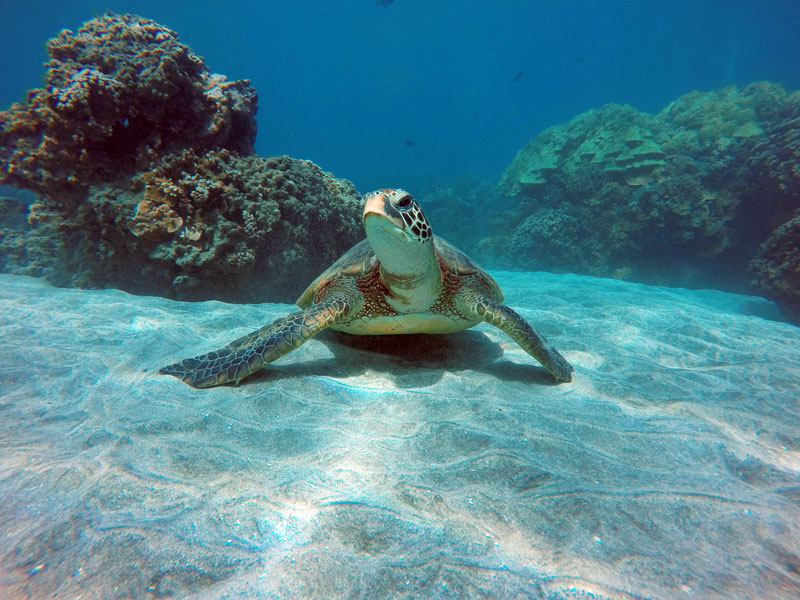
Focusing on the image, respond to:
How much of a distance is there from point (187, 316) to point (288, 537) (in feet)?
13.8

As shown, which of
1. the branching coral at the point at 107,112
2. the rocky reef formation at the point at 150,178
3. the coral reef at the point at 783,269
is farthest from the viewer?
the coral reef at the point at 783,269

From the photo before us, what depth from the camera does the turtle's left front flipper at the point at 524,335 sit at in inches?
128

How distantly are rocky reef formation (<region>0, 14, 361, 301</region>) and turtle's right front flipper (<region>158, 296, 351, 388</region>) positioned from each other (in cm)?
307

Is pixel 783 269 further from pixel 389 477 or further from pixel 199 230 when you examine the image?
pixel 199 230

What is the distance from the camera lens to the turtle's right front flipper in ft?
9.54

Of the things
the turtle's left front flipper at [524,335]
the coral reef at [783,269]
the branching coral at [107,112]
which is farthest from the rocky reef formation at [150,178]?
the coral reef at [783,269]

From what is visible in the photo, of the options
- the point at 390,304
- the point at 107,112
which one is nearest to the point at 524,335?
the point at 390,304

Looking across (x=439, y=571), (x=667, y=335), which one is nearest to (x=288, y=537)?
(x=439, y=571)

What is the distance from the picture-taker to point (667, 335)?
479 cm

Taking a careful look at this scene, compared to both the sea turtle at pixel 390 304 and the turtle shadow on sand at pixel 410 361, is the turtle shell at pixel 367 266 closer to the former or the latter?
the sea turtle at pixel 390 304

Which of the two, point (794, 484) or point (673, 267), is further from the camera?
point (673, 267)

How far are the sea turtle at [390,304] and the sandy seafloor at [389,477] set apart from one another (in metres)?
0.26

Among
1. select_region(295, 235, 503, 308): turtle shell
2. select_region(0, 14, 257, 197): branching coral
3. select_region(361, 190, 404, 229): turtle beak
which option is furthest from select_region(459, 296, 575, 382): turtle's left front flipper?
select_region(0, 14, 257, 197): branching coral

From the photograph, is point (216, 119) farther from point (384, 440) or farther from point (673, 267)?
point (673, 267)
